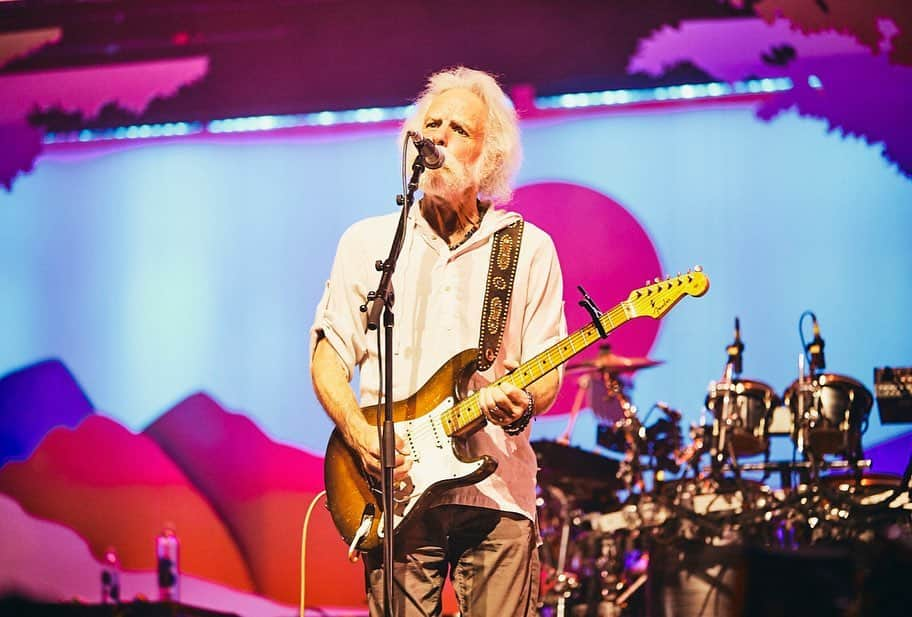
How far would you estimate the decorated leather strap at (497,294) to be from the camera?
141 inches

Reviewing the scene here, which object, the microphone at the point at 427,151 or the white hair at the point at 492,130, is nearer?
the microphone at the point at 427,151

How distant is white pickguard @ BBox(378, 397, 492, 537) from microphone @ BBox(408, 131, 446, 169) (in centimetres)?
77

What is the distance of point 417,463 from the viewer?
11.3ft

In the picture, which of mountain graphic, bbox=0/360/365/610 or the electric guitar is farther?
mountain graphic, bbox=0/360/365/610

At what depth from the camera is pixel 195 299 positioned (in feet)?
26.7

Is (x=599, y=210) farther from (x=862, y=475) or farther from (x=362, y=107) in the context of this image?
(x=862, y=475)

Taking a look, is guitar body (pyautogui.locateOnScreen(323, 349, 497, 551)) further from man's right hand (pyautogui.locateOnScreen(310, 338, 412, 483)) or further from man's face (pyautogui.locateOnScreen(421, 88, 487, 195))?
man's face (pyautogui.locateOnScreen(421, 88, 487, 195))

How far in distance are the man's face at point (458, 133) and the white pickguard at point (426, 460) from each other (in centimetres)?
77

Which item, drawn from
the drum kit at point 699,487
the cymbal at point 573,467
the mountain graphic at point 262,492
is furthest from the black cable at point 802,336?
the mountain graphic at point 262,492

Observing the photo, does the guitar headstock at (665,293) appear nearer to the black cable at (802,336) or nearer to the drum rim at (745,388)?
the drum rim at (745,388)

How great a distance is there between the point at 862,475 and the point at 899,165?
2.30 m

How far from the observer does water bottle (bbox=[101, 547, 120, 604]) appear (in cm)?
783

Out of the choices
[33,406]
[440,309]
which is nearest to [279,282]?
[33,406]

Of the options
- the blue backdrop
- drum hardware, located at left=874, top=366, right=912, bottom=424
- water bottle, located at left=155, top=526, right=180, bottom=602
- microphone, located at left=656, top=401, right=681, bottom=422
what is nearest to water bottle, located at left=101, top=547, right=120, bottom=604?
water bottle, located at left=155, top=526, right=180, bottom=602
